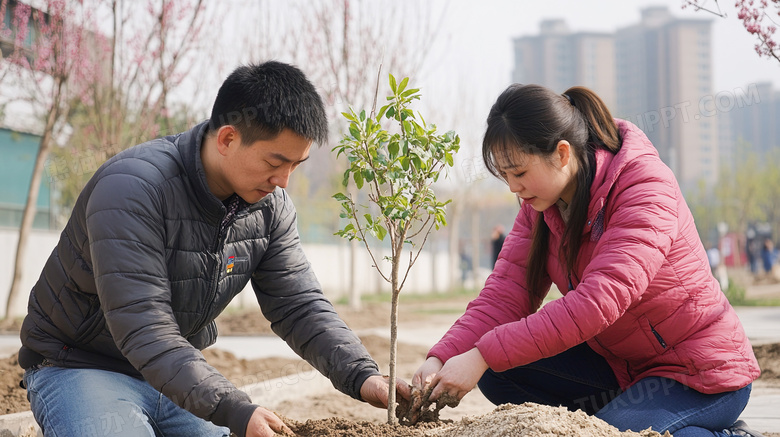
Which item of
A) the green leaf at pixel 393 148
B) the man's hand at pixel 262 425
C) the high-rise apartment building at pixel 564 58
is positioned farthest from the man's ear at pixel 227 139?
the high-rise apartment building at pixel 564 58

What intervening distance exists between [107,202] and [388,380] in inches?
51.0

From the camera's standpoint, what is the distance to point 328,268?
936 inches

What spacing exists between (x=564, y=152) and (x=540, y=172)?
12 centimetres

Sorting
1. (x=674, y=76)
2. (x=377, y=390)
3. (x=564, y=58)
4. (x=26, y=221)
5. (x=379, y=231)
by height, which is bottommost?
(x=26, y=221)

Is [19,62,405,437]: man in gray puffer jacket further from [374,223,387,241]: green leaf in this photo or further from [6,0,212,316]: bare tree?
[6,0,212,316]: bare tree

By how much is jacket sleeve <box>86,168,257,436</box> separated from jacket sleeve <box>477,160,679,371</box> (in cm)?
96

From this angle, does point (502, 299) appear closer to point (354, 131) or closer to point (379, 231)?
point (379, 231)

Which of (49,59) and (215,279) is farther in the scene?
(49,59)

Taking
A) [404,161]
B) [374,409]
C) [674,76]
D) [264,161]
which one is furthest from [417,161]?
[674,76]

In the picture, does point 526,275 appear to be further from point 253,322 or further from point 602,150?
point 253,322

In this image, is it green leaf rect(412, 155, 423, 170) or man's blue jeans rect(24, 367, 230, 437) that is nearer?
man's blue jeans rect(24, 367, 230, 437)

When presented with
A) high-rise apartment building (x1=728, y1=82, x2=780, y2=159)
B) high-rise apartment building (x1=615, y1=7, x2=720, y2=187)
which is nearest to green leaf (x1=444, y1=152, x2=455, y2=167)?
high-rise apartment building (x1=615, y1=7, x2=720, y2=187)

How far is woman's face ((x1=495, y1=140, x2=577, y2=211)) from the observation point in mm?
2721

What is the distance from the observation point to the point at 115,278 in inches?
95.3
